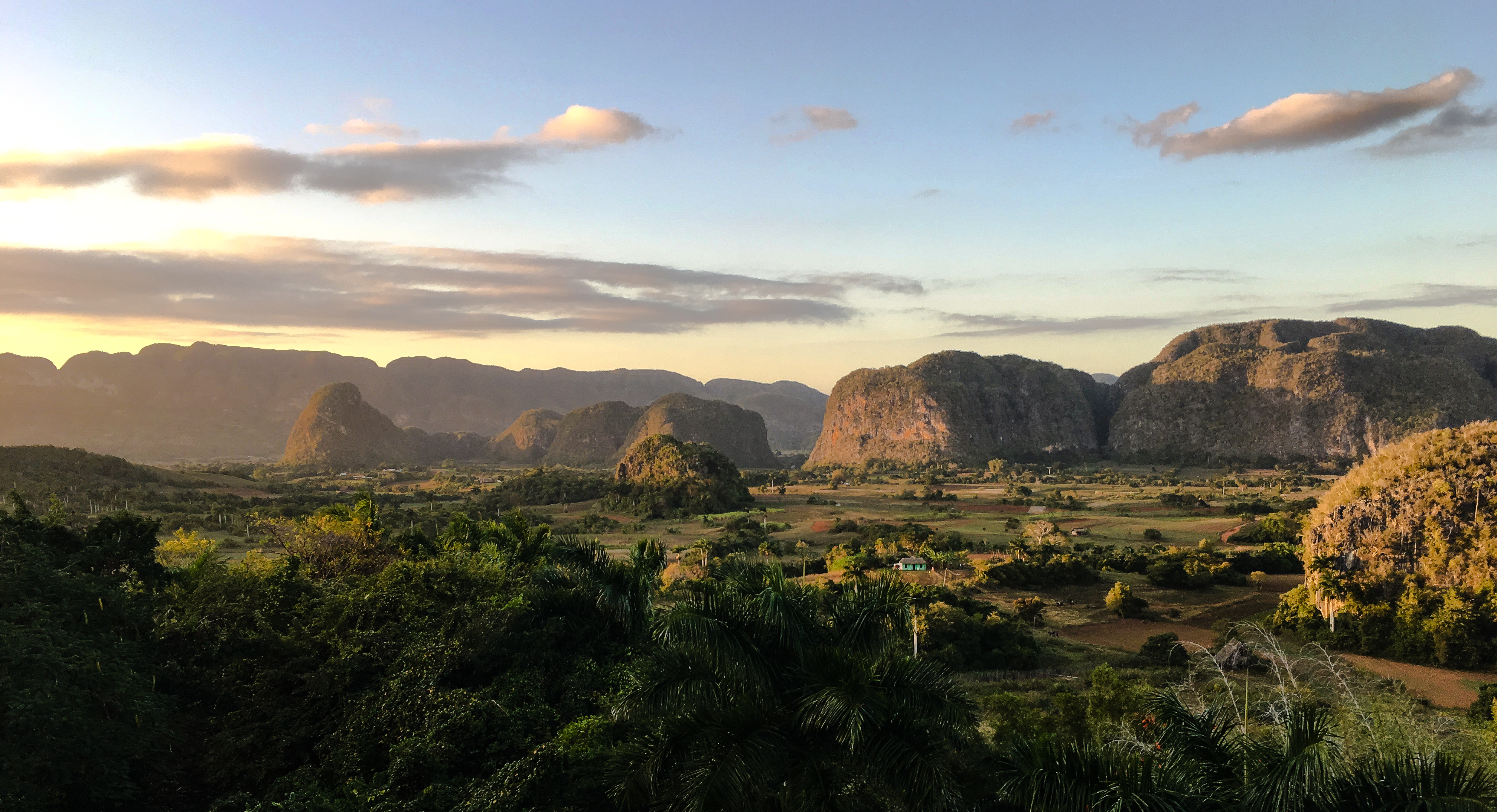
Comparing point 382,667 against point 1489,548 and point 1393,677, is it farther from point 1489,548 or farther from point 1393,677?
point 1489,548

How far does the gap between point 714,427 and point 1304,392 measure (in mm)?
100201

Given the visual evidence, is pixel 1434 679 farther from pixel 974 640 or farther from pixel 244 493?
pixel 244 493

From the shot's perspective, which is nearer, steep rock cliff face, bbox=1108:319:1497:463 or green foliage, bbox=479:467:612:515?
green foliage, bbox=479:467:612:515

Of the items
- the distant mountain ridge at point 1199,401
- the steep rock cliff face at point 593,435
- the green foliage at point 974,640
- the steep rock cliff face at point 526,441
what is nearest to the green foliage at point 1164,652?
the green foliage at point 974,640

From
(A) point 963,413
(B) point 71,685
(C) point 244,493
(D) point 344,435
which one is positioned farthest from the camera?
(D) point 344,435

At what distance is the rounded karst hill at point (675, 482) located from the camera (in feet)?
235

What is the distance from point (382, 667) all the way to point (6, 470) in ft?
190

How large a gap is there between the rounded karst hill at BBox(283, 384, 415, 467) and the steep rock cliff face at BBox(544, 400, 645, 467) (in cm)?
3132

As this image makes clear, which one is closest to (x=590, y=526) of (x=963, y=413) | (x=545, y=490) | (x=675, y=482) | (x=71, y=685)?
(x=675, y=482)

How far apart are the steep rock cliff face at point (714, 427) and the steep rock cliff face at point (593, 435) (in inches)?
171

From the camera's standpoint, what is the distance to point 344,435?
538 ft

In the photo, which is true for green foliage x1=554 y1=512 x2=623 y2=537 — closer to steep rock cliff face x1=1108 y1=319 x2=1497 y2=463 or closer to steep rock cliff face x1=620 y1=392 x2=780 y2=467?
steep rock cliff face x1=620 y1=392 x2=780 y2=467

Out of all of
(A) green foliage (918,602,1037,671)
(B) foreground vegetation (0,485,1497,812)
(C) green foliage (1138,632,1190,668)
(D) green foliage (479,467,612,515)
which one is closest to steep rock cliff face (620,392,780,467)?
(D) green foliage (479,467,612,515)

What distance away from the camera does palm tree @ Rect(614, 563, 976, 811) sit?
7.03 meters
